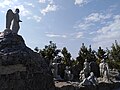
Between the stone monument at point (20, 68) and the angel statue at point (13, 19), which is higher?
the angel statue at point (13, 19)

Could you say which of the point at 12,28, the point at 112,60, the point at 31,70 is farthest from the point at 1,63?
→ the point at 112,60

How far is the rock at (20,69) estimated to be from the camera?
11.4 metres

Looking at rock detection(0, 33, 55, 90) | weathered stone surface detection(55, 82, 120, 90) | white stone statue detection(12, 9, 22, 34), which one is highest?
white stone statue detection(12, 9, 22, 34)

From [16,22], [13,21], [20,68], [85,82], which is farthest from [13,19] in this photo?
[85,82]

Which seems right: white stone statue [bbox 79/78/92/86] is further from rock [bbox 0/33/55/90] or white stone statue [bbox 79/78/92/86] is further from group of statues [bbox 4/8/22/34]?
group of statues [bbox 4/8/22/34]

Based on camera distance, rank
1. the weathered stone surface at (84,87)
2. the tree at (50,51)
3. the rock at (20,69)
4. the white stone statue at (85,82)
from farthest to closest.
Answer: the tree at (50,51) → the white stone statue at (85,82) → the weathered stone surface at (84,87) → the rock at (20,69)

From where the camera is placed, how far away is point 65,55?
142 feet

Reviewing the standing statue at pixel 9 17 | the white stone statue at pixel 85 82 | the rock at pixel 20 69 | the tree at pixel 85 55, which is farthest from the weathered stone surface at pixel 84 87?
the tree at pixel 85 55

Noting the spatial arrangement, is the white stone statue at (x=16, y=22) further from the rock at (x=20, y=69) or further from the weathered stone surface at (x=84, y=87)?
the weathered stone surface at (x=84, y=87)

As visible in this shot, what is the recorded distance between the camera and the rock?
1141 centimetres

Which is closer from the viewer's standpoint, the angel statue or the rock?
the rock

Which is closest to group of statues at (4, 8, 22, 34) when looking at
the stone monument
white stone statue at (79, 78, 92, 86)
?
the stone monument

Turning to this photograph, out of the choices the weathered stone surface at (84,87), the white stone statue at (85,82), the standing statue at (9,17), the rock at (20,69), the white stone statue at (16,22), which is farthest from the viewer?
the white stone statue at (85,82)

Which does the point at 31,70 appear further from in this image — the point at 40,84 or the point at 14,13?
the point at 14,13
